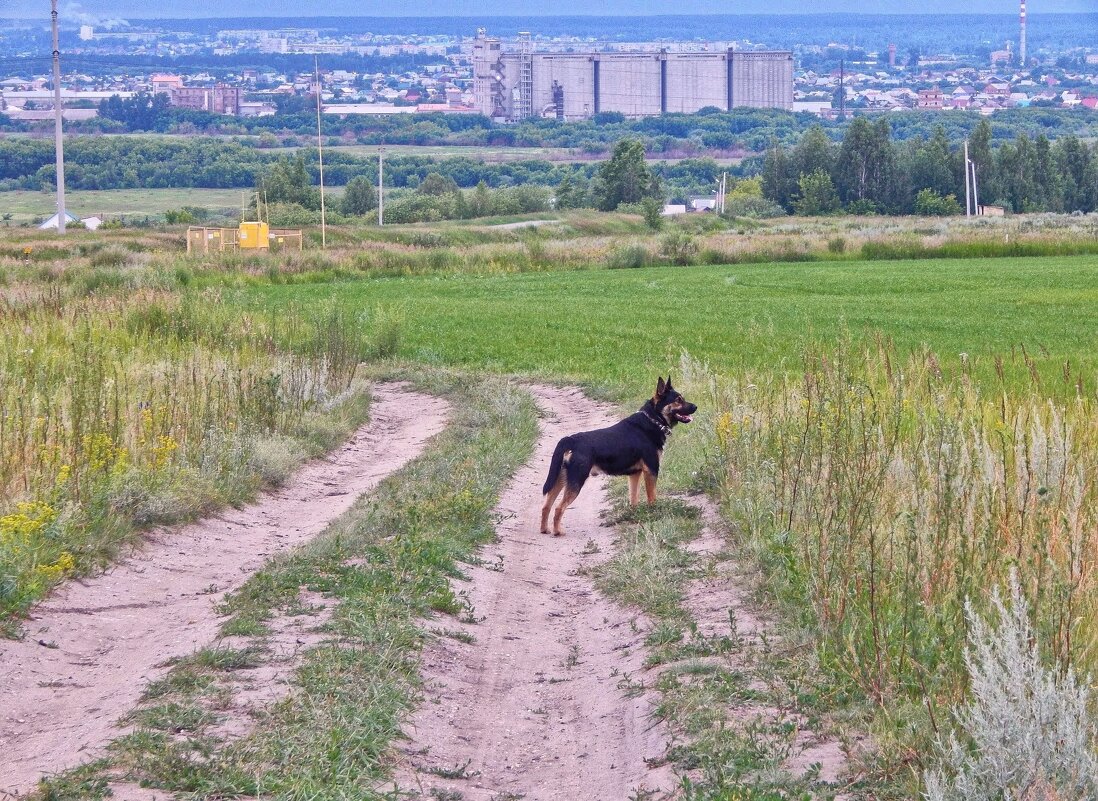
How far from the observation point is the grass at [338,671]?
5.91 metres

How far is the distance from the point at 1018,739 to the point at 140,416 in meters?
9.63

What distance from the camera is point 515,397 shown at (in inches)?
708

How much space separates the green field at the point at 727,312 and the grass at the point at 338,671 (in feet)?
17.9

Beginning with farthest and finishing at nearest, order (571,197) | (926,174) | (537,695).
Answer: (571,197) → (926,174) → (537,695)

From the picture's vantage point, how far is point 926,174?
10806cm

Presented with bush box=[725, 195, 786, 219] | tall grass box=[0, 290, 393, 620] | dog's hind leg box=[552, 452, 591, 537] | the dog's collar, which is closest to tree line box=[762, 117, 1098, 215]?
bush box=[725, 195, 786, 219]

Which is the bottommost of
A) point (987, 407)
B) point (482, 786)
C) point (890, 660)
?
point (482, 786)

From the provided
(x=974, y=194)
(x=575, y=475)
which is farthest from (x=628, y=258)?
(x=974, y=194)

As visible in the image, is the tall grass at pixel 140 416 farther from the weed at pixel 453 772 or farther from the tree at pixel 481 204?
the tree at pixel 481 204

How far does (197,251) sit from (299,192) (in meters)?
47.1

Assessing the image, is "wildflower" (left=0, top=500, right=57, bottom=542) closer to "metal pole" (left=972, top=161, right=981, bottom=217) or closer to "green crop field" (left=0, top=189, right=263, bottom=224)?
"metal pole" (left=972, top=161, right=981, bottom=217)

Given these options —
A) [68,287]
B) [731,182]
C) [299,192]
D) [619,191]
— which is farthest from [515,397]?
[731,182]

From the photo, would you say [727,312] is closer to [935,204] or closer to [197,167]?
[935,204]

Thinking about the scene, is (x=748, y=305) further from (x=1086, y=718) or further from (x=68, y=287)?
(x=1086, y=718)
